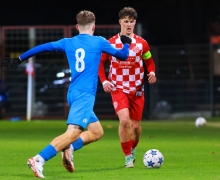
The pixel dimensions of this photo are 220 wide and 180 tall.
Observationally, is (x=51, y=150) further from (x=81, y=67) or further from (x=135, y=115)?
(x=135, y=115)

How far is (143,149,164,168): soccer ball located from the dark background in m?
21.0

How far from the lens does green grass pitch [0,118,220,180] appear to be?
976cm

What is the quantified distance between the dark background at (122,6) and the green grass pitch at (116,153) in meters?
10.8

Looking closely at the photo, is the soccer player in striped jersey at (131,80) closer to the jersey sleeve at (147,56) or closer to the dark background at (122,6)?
the jersey sleeve at (147,56)

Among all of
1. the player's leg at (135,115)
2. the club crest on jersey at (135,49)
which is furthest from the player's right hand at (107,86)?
the club crest on jersey at (135,49)

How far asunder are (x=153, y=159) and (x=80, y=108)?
153 cm

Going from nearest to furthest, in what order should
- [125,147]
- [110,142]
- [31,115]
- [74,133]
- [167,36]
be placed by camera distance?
[74,133]
[125,147]
[110,142]
[31,115]
[167,36]

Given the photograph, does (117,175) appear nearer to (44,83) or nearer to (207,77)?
(44,83)

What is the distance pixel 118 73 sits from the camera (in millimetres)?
11281

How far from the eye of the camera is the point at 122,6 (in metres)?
31.8

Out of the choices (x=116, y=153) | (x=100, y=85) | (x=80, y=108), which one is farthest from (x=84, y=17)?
(x=100, y=85)

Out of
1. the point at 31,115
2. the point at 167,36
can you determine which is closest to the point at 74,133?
the point at 31,115

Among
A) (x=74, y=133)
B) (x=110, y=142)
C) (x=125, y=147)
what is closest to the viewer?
(x=74, y=133)

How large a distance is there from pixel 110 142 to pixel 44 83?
9410 millimetres
